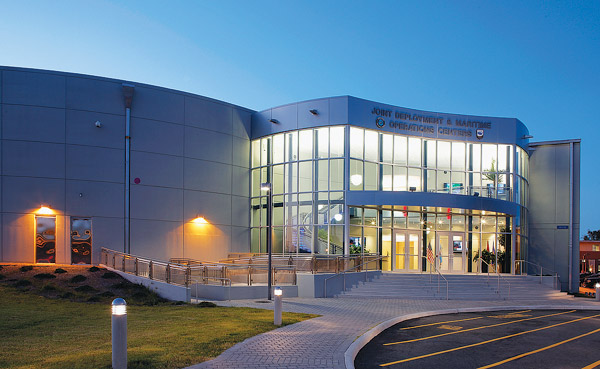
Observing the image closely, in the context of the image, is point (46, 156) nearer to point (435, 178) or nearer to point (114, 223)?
point (114, 223)

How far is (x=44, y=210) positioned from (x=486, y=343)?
22.0 metres

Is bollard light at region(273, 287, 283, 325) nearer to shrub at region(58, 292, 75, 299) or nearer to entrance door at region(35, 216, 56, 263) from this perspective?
shrub at region(58, 292, 75, 299)

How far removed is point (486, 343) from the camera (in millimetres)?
11734

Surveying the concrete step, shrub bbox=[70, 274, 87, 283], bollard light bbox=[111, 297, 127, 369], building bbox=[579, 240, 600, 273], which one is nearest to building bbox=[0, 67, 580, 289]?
the concrete step

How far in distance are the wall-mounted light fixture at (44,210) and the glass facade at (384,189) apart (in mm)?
11883

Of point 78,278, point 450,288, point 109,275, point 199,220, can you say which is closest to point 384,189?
point 450,288

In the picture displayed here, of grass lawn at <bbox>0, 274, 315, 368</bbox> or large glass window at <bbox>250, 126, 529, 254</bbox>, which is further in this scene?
large glass window at <bbox>250, 126, 529, 254</bbox>

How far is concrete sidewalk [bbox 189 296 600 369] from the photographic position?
28.1 ft

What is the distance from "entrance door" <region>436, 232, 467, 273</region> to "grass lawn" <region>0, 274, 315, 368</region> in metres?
17.9

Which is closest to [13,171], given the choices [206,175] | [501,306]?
[206,175]

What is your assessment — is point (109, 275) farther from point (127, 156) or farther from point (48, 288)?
point (127, 156)

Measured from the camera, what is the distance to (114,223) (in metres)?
26.2

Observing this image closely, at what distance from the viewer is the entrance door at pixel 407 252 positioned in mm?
29578

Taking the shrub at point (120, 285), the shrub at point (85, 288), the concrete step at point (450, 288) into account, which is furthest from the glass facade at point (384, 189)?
the shrub at point (85, 288)
